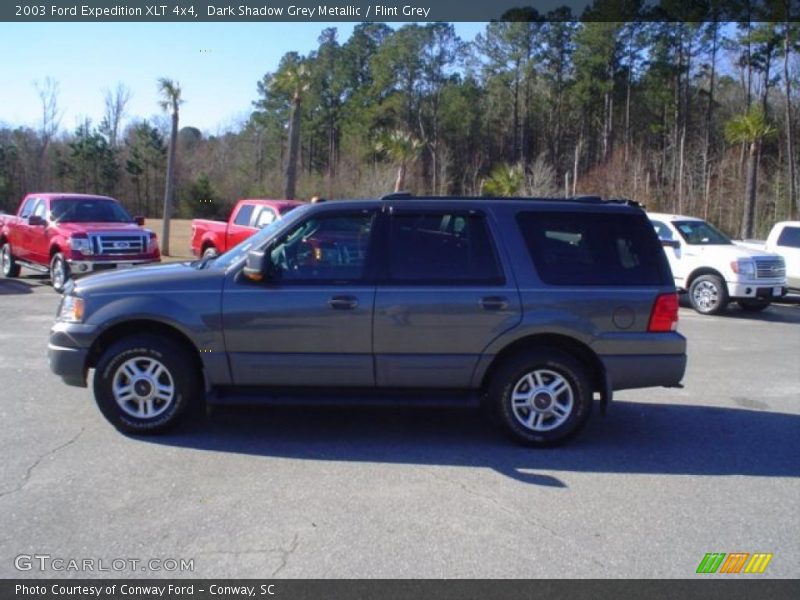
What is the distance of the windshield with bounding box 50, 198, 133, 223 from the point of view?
1538 cm

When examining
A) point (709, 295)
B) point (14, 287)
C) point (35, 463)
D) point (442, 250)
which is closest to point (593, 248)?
point (442, 250)

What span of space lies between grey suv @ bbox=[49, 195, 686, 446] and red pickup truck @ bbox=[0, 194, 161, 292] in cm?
906

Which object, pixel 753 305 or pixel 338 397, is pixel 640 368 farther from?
pixel 753 305

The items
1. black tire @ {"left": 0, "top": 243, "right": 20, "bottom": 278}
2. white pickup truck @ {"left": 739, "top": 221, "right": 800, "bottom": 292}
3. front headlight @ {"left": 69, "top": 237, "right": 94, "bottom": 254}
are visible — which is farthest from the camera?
black tire @ {"left": 0, "top": 243, "right": 20, "bottom": 278}

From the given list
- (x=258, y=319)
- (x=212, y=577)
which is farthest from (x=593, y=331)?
(x=212, y=577)

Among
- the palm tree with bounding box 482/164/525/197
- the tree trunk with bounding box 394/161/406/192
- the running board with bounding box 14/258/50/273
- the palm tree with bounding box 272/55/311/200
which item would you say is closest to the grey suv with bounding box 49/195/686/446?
the running board with bounding box 14/258/50/273

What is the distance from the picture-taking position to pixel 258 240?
6168 millimetres

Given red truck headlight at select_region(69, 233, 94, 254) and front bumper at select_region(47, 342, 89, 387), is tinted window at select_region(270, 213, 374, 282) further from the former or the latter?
red truck headlight at select_region(69, 233, 94, 254)

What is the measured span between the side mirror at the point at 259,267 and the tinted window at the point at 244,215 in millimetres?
11357

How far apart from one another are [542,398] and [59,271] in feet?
38.8

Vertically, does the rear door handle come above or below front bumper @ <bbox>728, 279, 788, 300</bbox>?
below

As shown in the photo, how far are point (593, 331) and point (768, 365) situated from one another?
16.4ft
